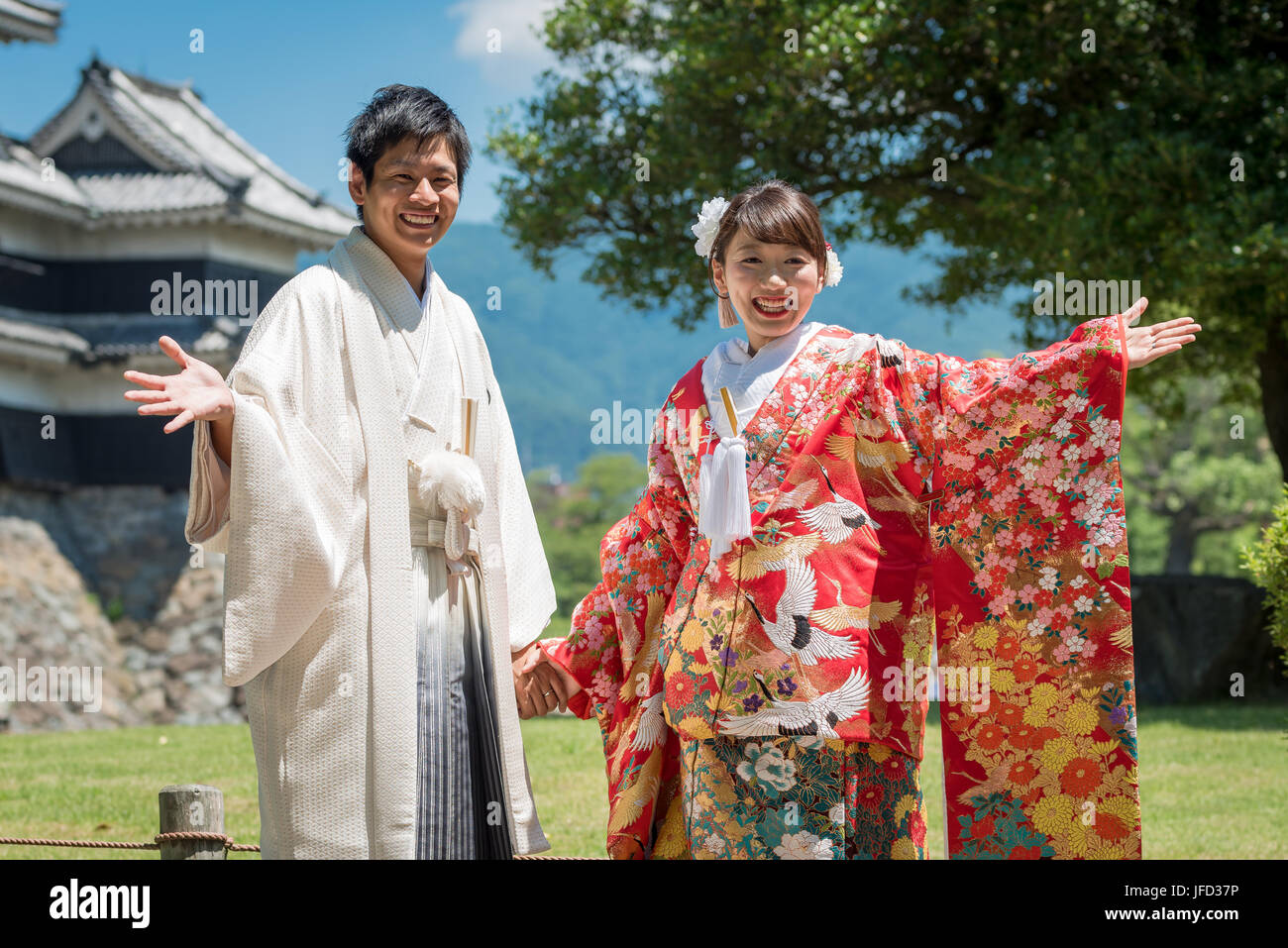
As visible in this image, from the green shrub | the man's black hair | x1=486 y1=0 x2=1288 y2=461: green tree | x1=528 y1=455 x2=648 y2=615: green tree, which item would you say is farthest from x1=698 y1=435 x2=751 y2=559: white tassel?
x1=528 y1=455 x2=648 y2=615: green tree

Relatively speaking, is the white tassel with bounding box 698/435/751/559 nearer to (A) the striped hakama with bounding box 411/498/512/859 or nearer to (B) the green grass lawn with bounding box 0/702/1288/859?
(A) the striped hakama with bounding box 411/498/512/859

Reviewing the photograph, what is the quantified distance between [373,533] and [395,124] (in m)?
1.03

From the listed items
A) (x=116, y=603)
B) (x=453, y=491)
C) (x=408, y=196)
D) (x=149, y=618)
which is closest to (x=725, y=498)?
(x=453, y=491)

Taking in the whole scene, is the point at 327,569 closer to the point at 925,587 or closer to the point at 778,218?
the point at 778,218

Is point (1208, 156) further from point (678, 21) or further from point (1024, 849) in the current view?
point (1024, 849)

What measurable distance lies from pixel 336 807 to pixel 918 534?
1.56 meters

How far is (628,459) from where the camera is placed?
157ft

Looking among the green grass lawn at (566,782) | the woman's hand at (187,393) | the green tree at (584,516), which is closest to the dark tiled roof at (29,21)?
the green grass lawn at (566,782)

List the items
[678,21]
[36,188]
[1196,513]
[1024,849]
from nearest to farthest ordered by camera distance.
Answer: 1. [1024,849]
2. [678,21]
3. [36,188]
4. [1196,513]

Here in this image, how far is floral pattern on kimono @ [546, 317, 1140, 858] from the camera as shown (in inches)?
111

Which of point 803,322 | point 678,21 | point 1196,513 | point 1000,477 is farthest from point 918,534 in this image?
point 1196,513

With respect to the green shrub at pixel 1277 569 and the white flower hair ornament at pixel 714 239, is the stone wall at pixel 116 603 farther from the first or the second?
the white flower hair ornament at pixel 714 239

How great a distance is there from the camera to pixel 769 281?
2953 millimetres

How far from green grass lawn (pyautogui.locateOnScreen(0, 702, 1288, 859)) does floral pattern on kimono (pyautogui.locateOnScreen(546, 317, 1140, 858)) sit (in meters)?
1.86
